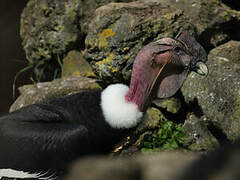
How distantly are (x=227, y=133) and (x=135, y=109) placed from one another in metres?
1.46

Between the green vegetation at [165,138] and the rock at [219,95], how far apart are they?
0.34 metres

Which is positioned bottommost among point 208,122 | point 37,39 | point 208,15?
point 208,122

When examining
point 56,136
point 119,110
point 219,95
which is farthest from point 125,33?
point 56,136

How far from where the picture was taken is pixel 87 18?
17.3 feet

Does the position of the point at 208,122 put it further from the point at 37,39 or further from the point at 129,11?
the point at 37,39

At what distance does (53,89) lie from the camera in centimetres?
449

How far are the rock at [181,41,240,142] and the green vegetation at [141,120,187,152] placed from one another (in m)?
0.34

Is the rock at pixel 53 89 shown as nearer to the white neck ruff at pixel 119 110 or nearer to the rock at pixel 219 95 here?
the rock at pixel 219 95

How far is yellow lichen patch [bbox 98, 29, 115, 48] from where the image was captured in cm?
420

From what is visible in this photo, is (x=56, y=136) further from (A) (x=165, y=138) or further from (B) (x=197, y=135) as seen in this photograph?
(B) (x=197, y=135)

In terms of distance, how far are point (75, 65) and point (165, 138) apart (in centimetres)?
193

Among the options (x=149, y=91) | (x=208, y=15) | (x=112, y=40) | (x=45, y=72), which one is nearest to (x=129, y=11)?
(x=112, y=40)

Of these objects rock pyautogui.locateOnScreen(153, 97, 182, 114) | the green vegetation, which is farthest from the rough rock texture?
the green vegetation

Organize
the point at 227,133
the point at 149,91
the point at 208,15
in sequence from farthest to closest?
the point at 208,15
the point at 227,133
the point at 149,91
